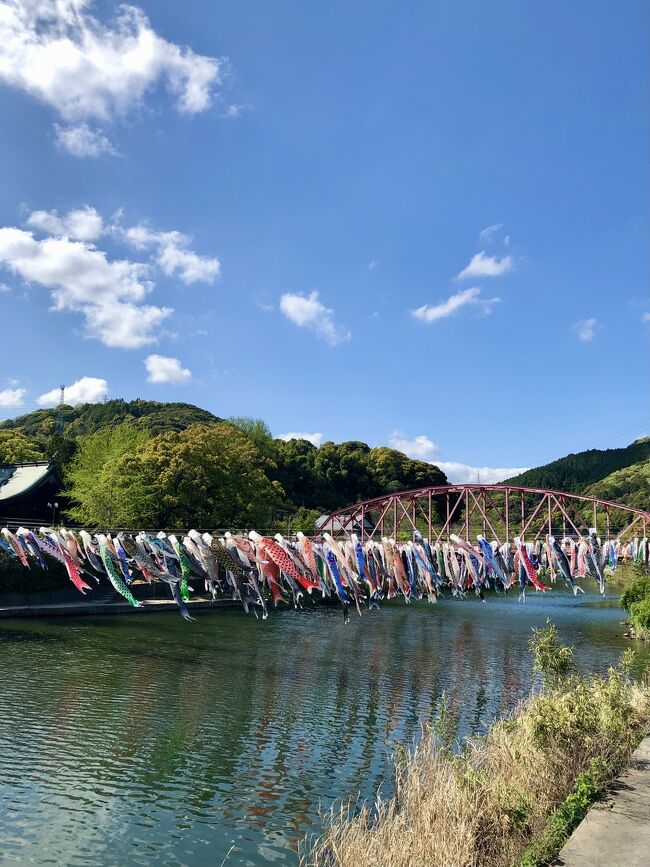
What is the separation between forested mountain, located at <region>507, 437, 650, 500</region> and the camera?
14850 cm

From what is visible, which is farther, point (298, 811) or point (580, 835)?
point (298, 811)

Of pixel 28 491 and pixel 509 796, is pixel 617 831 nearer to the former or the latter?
pixel 509 796

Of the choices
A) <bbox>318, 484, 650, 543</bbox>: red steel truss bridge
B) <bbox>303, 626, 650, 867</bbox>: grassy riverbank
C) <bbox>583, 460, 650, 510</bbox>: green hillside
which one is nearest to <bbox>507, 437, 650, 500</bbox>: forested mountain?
<bbox>583, 460, 650, 510</bbox>: green hillside

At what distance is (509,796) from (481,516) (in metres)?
70.8

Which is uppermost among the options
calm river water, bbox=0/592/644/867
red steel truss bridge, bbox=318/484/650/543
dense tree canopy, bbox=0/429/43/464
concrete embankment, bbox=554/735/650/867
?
dense tree canopy, bbox=0/429/43/464

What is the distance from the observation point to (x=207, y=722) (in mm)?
16891

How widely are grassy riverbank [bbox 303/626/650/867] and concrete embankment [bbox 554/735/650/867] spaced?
177 millimetres

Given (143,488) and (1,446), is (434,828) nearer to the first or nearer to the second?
(143,488)

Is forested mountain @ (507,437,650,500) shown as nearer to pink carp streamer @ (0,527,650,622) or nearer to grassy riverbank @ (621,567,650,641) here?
grassy riverbank @ (621,567,650,641)

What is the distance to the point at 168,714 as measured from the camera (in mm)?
17469

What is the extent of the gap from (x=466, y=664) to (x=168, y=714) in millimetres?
13475

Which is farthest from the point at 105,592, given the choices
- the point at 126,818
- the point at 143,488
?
the point at 126,818

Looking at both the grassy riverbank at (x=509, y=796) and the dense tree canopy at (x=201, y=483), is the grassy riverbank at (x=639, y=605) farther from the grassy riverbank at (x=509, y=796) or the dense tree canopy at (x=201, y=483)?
the dense tree canopy at (x=201, y=483)

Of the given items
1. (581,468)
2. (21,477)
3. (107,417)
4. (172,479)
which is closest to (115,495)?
(172,479)
